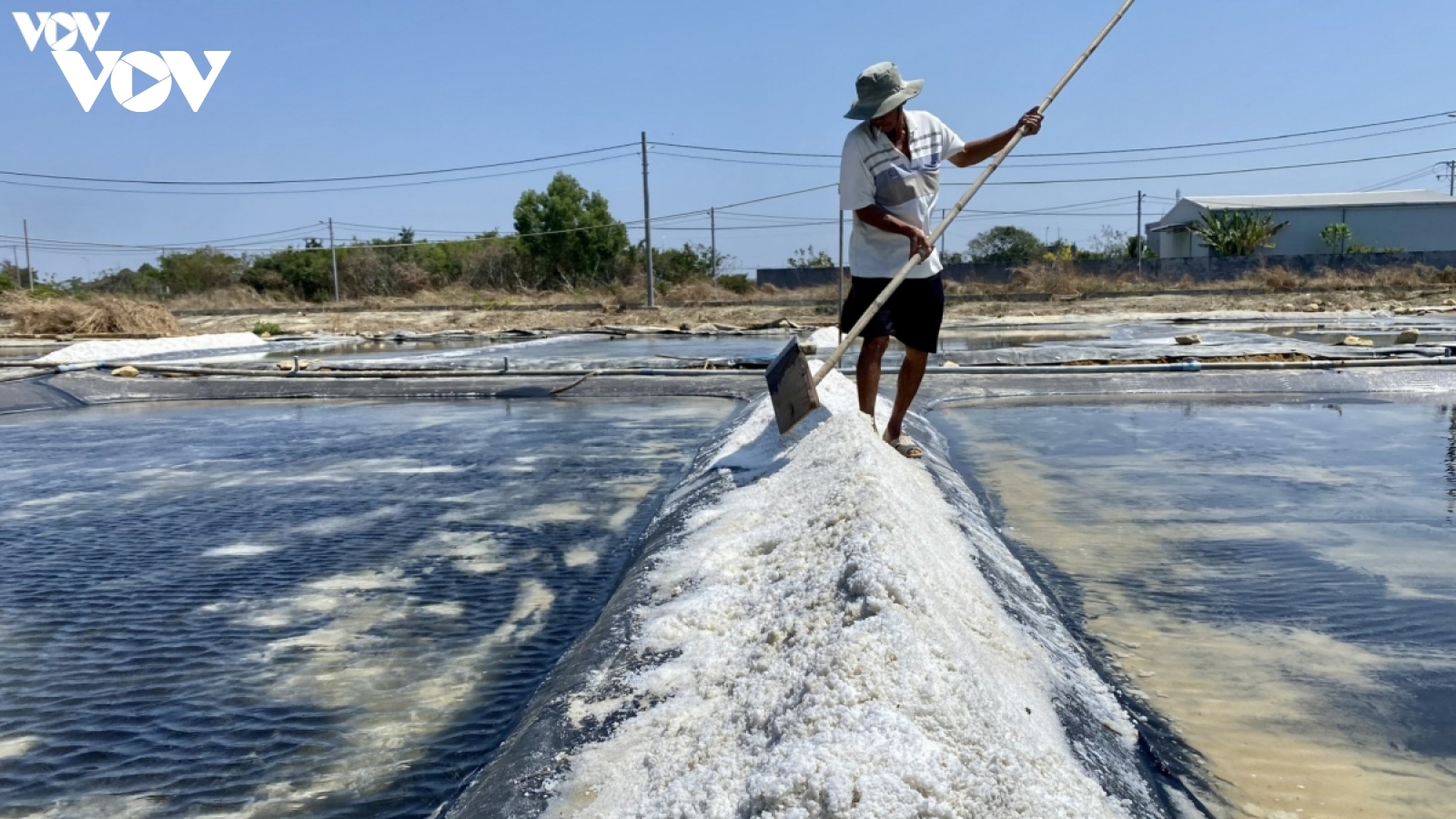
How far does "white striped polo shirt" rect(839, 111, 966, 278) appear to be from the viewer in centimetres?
376

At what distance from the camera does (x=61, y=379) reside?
838cm

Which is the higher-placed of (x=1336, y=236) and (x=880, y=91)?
(x=1336, y=236)

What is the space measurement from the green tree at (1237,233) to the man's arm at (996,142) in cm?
4096

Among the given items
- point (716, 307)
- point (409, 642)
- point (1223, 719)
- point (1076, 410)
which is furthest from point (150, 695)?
point (716, 307)

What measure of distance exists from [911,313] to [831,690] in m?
2.54

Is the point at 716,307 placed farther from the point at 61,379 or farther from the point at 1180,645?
the point at 1180,645

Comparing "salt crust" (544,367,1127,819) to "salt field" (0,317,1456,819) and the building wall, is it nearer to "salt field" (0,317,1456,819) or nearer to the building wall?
"salt field" (0,317,1456,819)

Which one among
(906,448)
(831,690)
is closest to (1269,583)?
(906,448)

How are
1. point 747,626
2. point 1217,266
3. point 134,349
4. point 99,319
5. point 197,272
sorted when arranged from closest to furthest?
point 747,626, point 134,349, point 99,319, point 1217,266, point 197,272

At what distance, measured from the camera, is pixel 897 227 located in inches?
145

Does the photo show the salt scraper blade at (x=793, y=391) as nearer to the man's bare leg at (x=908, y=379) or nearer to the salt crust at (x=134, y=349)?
the man's bare leg at (x=908, y=379)

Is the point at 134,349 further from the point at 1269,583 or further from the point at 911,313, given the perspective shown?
the point at 1269,583

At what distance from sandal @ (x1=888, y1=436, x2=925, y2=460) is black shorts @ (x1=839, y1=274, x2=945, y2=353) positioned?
0.35 metres

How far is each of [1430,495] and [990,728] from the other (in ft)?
10.7
